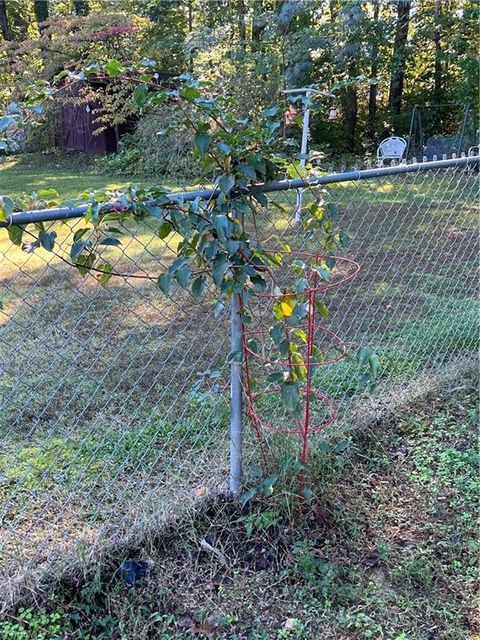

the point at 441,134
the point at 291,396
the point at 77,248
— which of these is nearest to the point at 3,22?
the point at 441,134

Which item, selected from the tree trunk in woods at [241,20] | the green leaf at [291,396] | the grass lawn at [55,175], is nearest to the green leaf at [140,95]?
the green leaf at [291,396]

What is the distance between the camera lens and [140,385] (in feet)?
9.76

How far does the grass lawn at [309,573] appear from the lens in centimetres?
161

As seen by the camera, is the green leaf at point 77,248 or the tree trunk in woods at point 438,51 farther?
the tree trunk in woods at point 438,51

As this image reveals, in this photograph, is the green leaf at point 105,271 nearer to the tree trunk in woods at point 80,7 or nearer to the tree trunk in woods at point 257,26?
the tree trunk in woods at point 257,26

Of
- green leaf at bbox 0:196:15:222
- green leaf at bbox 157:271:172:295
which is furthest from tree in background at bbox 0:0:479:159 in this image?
green leaf at bbox 0:196:15:222

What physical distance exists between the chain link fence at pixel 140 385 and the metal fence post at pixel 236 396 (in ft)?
0.29

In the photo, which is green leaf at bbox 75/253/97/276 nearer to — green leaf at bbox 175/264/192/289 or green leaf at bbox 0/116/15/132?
green leaf at bbox 175/264/192/289

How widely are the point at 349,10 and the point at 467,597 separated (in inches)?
475

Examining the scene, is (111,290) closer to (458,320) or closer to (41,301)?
(41,301)

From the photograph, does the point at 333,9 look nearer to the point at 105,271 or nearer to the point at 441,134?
the point at 441,134

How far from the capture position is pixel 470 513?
2.03 metres

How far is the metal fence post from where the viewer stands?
180 cm

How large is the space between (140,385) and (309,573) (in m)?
1.52
